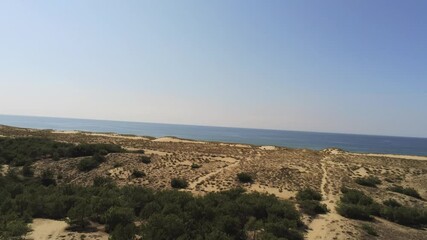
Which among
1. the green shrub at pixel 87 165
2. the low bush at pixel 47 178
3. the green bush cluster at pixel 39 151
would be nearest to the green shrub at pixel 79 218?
the low bush at pixel 47 178

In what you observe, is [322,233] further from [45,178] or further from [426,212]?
[45,178]

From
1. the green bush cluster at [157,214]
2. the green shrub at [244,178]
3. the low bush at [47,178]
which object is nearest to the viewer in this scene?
the green bush cluster at [157,214]

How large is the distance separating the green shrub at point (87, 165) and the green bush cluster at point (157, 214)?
10.5m

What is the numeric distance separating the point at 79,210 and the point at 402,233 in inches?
702

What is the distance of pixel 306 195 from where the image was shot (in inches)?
948

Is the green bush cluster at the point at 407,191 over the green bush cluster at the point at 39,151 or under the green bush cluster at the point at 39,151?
under

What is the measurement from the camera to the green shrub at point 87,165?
32.2 m

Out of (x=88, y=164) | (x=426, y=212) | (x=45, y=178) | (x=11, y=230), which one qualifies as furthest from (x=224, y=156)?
(x=11, y=230)

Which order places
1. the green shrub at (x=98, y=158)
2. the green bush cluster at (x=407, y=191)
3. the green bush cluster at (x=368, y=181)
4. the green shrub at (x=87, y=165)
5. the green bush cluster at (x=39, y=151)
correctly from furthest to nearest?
1. the green bush cluster at (x=39, y=151)
2. the green shrub at (x=98, y=158)
3. the green shrub at (x=87, y=165)
4. the green bush cluster at (x=368, y=181)
5. the green bush cluster at (x=407, y=191)

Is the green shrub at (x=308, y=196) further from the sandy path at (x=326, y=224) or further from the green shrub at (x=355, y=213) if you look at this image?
the green shrub at (x=355, y=213)

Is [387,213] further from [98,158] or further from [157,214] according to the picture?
[98,158]

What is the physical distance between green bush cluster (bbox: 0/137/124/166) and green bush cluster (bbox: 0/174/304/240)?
15166mm

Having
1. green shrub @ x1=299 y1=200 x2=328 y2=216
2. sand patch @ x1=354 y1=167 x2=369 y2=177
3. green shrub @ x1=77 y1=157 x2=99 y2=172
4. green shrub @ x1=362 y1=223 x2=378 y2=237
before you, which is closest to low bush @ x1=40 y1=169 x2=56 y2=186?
green shrub @ x1=77 y1=157 x2=99 y2=172

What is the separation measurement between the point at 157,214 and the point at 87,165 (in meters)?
19.8
